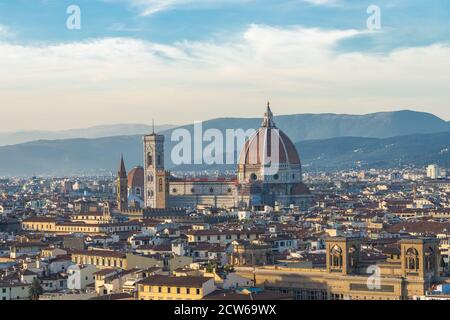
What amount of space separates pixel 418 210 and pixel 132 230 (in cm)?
2750

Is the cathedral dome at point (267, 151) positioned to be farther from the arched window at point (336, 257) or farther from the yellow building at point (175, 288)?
the yellow building at point (175, 288)

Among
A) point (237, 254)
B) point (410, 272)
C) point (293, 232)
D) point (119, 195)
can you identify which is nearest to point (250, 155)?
point (119, 195)

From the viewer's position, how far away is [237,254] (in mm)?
37281

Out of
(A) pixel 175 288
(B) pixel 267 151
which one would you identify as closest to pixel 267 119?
(B) pixel 267 151

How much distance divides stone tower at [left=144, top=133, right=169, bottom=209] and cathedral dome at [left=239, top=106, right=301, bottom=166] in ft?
27.6

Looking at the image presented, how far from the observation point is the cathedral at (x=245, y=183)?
102 metres

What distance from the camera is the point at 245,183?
10356cm

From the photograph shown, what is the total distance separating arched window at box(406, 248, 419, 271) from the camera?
30.2 m

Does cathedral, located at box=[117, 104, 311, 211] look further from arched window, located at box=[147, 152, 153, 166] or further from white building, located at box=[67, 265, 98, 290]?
white building, located at box=[67, 265, 98, 290]

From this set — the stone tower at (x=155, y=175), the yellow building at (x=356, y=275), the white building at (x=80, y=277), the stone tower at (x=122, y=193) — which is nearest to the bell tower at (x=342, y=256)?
the yellow building at (x=356, y=275)

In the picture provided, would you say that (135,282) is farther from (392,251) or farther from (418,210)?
(418,210)

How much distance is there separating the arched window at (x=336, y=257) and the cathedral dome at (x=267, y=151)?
7603 cm

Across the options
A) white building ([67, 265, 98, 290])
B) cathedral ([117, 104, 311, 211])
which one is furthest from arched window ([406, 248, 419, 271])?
cathedral ([117, 104, 311, 211])

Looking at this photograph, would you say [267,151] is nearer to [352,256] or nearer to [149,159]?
[149,159]
